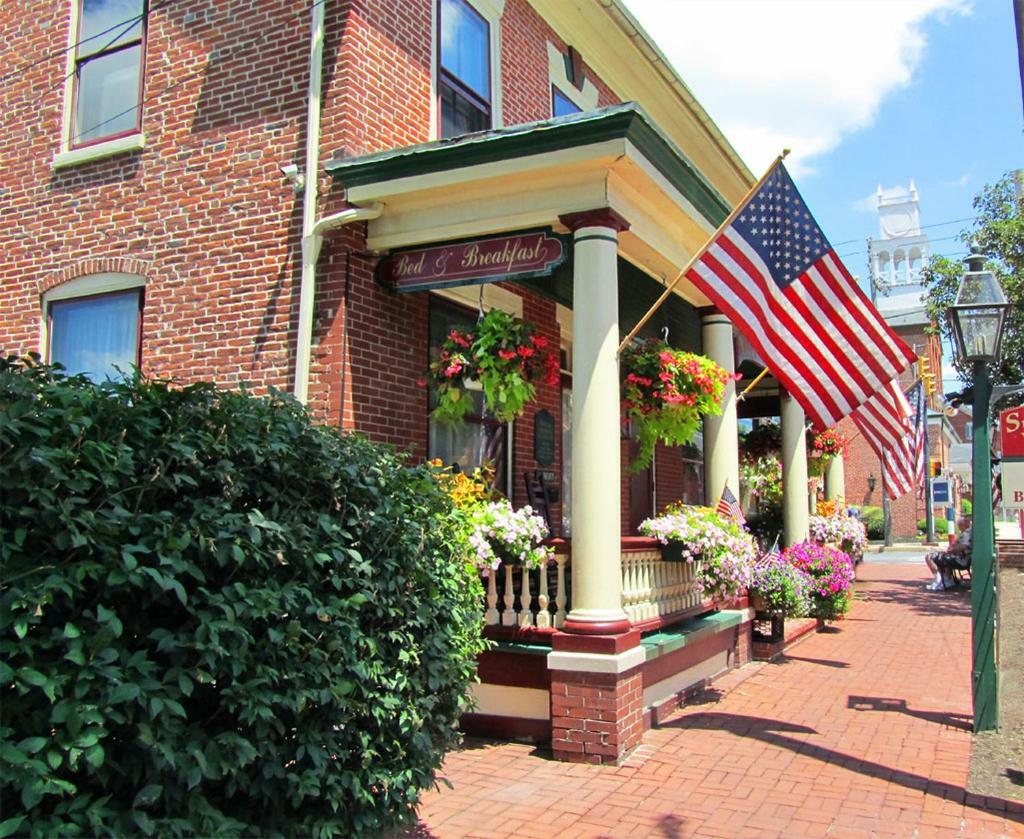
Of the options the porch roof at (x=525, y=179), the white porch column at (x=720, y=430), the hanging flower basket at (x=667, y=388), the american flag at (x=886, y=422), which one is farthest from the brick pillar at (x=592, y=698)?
the american flag at (x=886, y=422)

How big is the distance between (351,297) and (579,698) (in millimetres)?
3387

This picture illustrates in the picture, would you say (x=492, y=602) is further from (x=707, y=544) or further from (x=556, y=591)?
(x=707, y=544)

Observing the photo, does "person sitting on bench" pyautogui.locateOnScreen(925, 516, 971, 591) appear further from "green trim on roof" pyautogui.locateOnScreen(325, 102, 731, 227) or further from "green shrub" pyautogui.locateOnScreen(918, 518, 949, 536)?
"green shrub" pyautogui.locateOnScreen(918, 518, 949, 536)

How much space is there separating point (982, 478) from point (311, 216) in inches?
222

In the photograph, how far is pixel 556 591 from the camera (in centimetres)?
684

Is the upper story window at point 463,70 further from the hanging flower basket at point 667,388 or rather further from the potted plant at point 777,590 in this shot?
the potted plant at point 777,590

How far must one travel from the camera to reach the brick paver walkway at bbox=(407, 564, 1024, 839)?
4871mm

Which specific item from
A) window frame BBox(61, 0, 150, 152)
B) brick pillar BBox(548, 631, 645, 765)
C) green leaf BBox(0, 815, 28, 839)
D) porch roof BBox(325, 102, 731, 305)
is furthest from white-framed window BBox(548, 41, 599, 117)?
green leaf BBox(0, 815, 28, 839)

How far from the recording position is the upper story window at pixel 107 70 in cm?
834

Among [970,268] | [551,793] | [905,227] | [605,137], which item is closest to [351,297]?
[605,137]

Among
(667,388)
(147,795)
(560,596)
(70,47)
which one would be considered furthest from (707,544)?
(70,47)

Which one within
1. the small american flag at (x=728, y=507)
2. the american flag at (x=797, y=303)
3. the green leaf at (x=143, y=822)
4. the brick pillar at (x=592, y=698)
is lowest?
the brick pillar at (x=592, y=698)

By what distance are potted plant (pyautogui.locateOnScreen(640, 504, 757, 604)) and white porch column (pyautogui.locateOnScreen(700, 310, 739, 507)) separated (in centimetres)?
105

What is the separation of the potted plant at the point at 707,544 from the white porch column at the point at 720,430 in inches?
41.4
